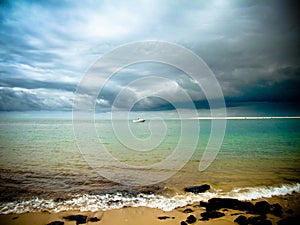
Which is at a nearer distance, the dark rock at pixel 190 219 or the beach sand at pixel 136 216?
the dark rock at pixel 190 219

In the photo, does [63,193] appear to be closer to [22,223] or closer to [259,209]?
[22,223]

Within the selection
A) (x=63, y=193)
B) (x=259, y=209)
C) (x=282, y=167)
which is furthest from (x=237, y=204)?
(x=282, y=167)

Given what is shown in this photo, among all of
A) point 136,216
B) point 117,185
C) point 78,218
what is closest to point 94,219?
point 78,218

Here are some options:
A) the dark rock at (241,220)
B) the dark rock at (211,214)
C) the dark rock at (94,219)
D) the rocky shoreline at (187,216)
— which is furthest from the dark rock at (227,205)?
the dark rock at (94,219)

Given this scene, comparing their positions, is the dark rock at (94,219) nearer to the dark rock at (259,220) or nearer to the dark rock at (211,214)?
the dark rock at (211,214)

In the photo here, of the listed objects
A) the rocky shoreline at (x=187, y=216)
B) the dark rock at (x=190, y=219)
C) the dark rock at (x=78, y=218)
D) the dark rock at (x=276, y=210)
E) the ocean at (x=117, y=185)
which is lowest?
the ocean at (x=117, y=185)

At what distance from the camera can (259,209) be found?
9.45m

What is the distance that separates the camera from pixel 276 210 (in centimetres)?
950

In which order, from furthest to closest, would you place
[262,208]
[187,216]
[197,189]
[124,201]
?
[197,189] → [124,201] → [262,208] → [187,216]

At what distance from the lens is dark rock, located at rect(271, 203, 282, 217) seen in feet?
30.0

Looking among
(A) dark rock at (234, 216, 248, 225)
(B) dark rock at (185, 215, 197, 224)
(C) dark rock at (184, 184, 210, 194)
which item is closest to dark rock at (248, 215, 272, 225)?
(A) dark rock at (234, 216, 248, 225)

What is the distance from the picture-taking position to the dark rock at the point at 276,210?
9.15m

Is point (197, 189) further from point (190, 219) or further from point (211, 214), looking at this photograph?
point (190, 219)

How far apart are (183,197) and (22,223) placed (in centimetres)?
816
